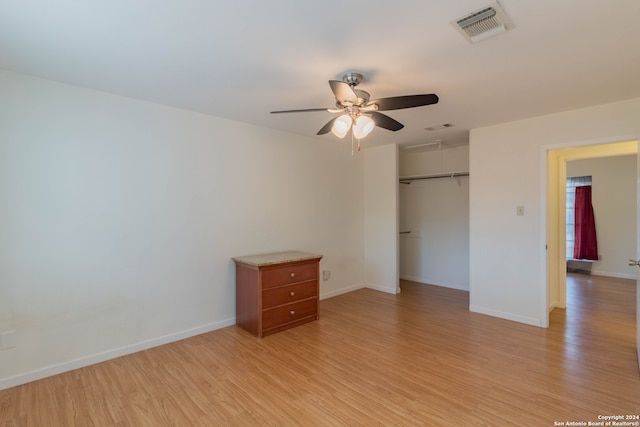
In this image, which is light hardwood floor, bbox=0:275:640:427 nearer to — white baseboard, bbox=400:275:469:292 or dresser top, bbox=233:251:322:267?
dresser top, bbox=233:251:322:267

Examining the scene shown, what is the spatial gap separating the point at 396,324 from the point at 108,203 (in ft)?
10.8

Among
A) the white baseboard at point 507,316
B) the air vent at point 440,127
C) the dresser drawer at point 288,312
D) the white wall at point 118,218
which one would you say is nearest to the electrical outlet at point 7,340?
the white wall at point 118,218

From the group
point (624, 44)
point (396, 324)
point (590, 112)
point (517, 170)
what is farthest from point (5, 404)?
point (590, 112)

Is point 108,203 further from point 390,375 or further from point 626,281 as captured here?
point 626,281

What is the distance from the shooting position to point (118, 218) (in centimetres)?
289

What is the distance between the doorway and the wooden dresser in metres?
3.10

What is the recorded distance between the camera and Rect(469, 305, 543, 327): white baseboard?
3.62m

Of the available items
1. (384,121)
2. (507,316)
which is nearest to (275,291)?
(384,121)

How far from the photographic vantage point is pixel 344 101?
7.54 ft

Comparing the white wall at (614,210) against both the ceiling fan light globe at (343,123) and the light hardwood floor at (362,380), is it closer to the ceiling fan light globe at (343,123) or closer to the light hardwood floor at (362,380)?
the light hardwood floor at (362,380)

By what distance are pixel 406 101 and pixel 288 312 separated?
255 centimetres

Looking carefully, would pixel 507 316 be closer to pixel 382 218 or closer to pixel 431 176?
pixel 382 218

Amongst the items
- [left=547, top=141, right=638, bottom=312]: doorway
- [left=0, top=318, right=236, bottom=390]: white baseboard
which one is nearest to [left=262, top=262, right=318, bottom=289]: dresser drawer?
[left=0, top=318, right=236, bottom=390]: white baseboard

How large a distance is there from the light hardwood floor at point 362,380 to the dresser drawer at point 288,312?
17 centimetres
